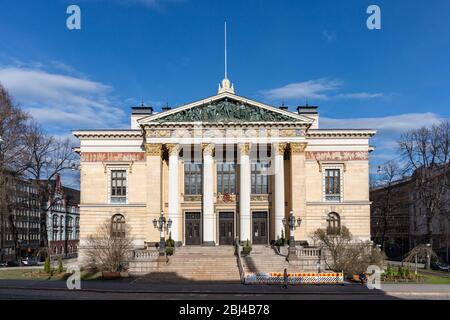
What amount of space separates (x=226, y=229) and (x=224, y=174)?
18.5 feet

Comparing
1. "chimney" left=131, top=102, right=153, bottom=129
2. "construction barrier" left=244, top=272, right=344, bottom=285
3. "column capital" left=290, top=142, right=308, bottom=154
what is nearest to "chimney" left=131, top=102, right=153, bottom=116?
"chimney" left=131, top=102, right=153, bottom=129

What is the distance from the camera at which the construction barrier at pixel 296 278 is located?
3297 centimetres

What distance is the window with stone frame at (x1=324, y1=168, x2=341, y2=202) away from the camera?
5072cm

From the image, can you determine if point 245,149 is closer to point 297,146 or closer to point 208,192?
point 297,146

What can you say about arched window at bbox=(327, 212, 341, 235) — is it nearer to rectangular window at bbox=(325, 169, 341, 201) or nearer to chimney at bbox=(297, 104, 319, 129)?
rectangular window at bbox=(325, 169, 341, 201)

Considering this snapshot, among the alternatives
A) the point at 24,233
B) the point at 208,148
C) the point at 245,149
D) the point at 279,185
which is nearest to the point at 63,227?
the point at 24,233

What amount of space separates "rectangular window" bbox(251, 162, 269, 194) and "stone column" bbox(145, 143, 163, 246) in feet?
32.0

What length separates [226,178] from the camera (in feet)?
166

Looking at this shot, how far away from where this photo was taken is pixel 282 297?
26969 millimetres

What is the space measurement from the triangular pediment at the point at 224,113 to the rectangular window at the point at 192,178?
561cm

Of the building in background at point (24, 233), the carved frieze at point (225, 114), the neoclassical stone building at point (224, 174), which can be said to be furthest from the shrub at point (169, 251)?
the building in background at point (24, 233)
